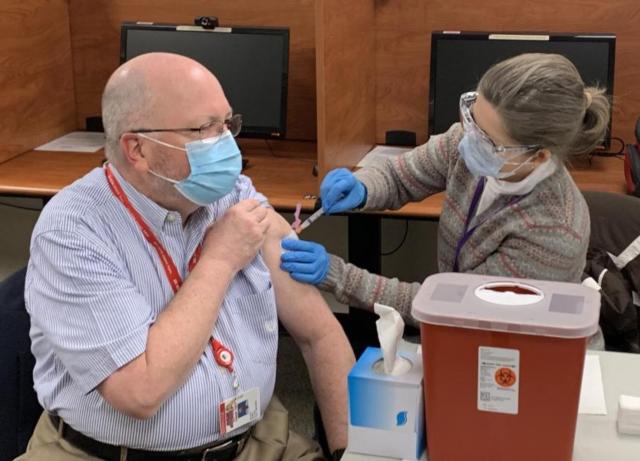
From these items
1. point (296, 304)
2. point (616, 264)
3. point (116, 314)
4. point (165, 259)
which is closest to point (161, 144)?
point (165, 259)

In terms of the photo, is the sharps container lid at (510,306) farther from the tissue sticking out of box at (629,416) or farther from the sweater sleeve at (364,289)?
the sweater sleeve at (364,289)

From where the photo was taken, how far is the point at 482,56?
9.30ft

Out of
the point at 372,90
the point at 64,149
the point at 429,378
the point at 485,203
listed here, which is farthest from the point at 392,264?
the point at 429,378

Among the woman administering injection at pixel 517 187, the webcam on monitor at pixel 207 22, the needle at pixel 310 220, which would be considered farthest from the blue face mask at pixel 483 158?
the webcam on monitor at pixel 207 22

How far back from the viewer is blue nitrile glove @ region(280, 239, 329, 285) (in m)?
1.78

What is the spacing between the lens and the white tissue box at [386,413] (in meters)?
1.28

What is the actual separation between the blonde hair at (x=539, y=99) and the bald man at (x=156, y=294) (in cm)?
52

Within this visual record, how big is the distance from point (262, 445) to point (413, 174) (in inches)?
29.7

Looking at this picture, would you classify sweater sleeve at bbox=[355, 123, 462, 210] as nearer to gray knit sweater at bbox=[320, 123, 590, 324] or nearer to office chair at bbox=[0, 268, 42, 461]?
gray knit sweater at bbox=[320, 123, 590, 324]

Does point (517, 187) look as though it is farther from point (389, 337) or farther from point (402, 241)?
point (402, 241)

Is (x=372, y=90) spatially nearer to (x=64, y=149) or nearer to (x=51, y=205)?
(x=64, y=149)

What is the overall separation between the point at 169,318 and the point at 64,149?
1839 mm

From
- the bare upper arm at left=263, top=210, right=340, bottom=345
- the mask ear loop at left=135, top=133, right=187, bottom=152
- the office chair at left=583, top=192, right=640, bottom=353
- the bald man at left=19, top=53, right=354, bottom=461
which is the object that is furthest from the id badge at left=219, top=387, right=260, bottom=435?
the office chair at left=583, top=192, right=640, bottom=353

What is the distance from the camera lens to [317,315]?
1799 millimetres
